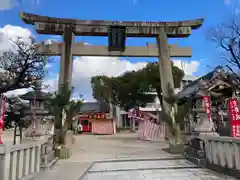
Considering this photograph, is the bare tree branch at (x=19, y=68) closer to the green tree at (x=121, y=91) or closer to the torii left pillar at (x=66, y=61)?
the torii left pillar at (x=66, y=61)

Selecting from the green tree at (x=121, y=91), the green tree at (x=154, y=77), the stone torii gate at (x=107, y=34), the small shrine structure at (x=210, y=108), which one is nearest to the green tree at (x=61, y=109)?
the stone torii gate at (x=107, y=34)

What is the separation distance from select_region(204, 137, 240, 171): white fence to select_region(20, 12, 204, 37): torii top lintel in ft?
23.1

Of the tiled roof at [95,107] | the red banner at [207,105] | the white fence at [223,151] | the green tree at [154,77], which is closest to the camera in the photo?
the white fence at [223,151]

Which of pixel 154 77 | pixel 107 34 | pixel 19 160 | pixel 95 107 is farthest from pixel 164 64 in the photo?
pixel 95 107

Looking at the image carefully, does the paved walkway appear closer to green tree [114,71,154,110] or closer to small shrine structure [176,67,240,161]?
small shrine structure [176,67,240,161]

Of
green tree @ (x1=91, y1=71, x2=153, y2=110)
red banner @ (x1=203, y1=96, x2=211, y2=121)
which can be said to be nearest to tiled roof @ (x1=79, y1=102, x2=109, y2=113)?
green tree @ (x1=91, y1=71, x2=153, y2=110)

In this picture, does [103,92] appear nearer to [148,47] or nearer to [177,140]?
[148,47]

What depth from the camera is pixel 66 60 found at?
10.8m

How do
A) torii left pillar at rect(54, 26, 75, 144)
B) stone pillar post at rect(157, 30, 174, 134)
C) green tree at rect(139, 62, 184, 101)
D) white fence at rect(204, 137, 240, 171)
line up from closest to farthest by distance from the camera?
white fence at rect(204, 137, 240, 171), torii left pillar at rect(54, 26, 75, 144), stone pillar post at rect(157, 30, 174, 134), green tree at rect(139, 62, 184, 101)

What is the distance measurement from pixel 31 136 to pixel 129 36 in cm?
722

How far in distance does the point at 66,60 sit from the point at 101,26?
99.7 inches

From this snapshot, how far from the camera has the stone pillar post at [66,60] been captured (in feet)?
34.7

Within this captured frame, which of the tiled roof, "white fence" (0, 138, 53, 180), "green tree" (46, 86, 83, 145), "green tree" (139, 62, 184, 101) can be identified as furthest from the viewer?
the tiled roof

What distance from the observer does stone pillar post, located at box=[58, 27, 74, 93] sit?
10.6 meters
